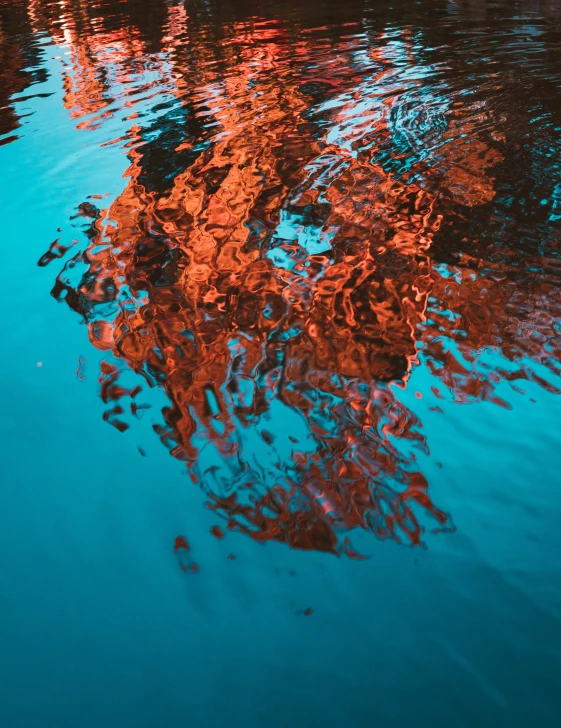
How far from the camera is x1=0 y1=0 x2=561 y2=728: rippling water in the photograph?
74.7 inches

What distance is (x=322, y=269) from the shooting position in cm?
372

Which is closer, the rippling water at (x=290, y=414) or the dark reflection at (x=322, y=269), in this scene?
the rippling water at (x=290, y=414)

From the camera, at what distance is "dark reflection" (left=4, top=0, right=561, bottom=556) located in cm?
255

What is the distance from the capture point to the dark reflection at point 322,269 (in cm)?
255

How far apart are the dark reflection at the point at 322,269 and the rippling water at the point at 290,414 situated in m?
0.02

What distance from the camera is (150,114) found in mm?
6375

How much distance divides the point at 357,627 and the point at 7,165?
4.85 metres

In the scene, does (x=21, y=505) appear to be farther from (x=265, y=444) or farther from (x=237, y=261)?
(x=237, y=261)

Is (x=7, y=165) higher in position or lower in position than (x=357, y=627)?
higher

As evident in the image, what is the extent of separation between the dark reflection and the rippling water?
0.06 feet

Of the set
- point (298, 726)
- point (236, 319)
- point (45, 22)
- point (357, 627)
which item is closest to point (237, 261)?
point (236, 319)

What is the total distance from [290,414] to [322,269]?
4.10 ft

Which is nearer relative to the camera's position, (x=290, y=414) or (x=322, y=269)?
(x=290, y=414)

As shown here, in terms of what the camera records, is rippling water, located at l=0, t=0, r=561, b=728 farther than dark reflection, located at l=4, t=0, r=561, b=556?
No
